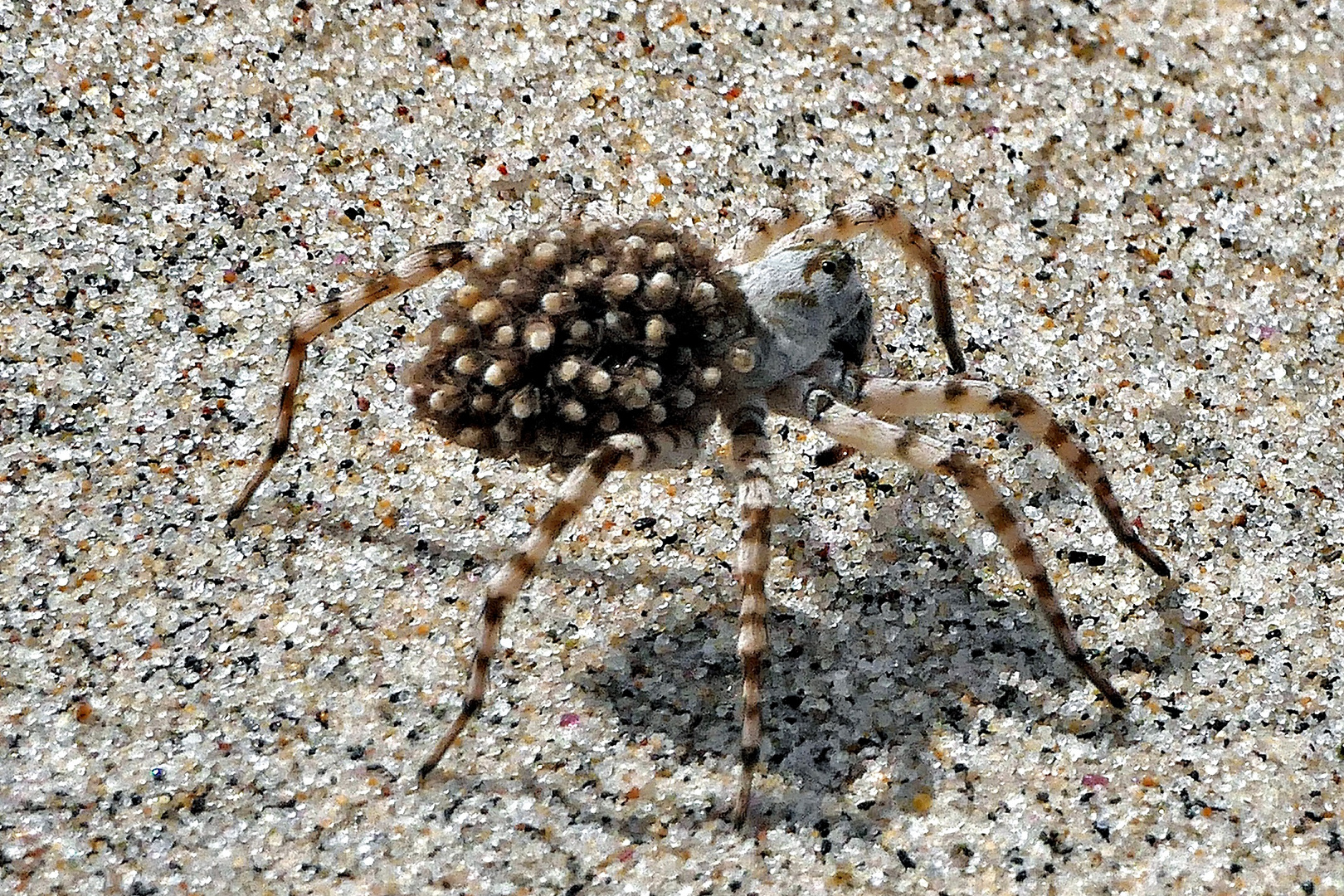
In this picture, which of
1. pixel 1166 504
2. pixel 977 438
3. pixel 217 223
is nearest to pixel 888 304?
pixel 977 438

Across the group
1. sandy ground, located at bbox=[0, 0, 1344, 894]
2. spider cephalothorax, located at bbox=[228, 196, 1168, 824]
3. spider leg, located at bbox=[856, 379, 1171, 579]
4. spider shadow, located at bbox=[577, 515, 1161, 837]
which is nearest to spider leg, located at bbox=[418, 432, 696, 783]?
spider cephalothorax, located at bbox=[228, 196, 1168, 824]

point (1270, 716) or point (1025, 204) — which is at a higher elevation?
point (1025, 204)

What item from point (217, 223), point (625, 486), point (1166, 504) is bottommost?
point (1166, 504)

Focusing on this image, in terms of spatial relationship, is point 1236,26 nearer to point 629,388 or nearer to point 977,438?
point 977,438

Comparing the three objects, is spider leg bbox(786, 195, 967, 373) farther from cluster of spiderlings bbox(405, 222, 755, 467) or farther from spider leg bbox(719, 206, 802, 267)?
cluster of spiderlings bbox(405, 222, 755, 467)

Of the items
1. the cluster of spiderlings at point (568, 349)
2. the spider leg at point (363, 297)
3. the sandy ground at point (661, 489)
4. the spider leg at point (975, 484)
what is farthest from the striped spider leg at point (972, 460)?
the spider leg at point (363, 297)

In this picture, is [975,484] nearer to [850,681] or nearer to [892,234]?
[850,681]

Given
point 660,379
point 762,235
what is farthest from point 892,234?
point 660,379
